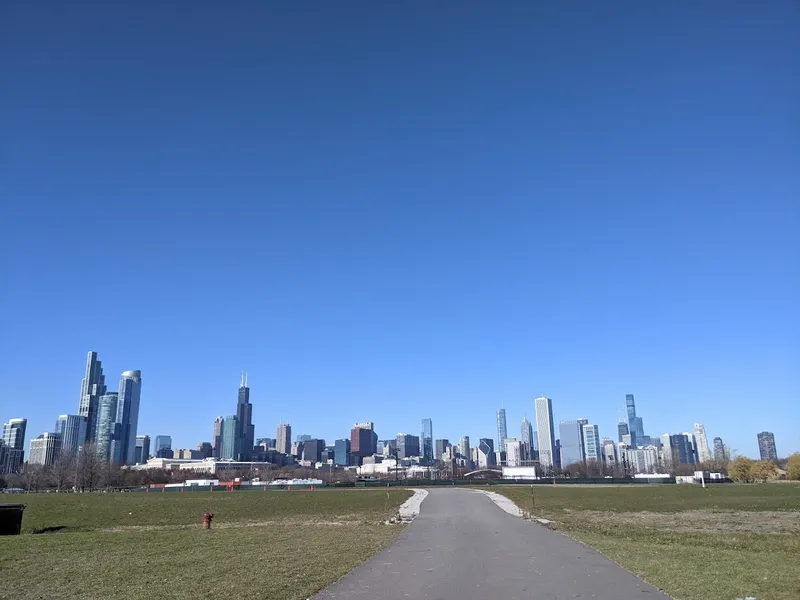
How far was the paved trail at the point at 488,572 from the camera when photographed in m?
11.9

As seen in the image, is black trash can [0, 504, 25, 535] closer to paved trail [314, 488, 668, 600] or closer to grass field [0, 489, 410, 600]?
grass field [0, 489, 410, 600]

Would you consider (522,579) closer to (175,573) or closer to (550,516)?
(175,573)

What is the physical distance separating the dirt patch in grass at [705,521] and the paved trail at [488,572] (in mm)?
7821

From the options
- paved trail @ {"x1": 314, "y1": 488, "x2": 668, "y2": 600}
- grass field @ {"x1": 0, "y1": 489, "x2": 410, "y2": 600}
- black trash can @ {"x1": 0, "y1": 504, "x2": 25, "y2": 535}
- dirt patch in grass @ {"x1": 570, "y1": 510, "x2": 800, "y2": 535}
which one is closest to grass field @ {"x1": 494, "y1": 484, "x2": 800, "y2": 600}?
dirt patch in grass @ {"x1": 570, "y1": 510, "x2": 800, "y2": 535}

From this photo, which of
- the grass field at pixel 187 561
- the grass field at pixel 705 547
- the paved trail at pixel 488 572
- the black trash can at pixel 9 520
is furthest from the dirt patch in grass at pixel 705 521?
the black trash can at pixel 9 520

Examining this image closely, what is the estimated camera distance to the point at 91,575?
47.0 ft

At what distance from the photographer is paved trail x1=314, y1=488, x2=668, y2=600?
11883mm

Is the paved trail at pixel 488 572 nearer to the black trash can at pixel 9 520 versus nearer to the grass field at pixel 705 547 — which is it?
the grass field at pixel 705 547

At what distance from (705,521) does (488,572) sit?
2022cm

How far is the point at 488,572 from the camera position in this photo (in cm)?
1444

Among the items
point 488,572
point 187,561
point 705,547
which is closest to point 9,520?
point 187,561

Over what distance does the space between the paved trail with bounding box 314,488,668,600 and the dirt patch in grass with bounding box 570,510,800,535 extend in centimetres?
782

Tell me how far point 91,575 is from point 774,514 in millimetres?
33430

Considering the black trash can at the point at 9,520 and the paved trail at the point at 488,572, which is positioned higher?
the black trash can at the point at 9,520
